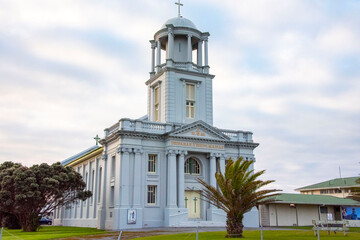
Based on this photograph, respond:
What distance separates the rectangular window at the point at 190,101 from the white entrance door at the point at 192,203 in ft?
26.0

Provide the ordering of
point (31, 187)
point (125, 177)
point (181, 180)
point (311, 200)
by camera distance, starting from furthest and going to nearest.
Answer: point (311, 200), point (181, 180), point (125, 177), point (31, 187)

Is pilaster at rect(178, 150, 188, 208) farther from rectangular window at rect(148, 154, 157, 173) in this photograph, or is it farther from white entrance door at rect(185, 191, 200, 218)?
rectangular window at rect(148, 154, 157, 173)

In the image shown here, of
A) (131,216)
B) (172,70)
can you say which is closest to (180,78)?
(172,70)

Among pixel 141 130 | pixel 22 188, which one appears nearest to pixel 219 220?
pixel 141 130

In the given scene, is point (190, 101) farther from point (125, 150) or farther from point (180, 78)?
point (125, 150)

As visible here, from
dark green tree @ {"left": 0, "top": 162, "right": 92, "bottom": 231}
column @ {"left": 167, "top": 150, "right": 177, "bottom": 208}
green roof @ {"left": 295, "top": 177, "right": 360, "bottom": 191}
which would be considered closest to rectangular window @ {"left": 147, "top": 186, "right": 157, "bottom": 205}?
column @ {"left": 167, "top": 150, "right": 177, "bottom": 208}

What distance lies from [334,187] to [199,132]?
125 feet

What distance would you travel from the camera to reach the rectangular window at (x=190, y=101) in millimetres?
40969

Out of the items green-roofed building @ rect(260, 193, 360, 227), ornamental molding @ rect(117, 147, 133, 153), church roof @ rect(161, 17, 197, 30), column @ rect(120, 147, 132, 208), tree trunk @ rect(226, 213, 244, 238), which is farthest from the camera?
green-roofed building @ rect(260, 193, 360, 227)

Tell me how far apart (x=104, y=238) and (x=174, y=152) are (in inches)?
544

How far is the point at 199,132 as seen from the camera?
124 ft

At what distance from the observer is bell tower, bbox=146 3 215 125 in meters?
40.1

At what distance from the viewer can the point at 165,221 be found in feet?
115

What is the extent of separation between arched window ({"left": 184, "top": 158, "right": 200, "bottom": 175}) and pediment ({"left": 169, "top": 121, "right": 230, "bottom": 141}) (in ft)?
8.94
